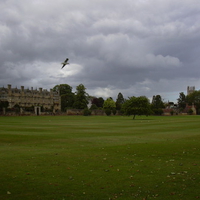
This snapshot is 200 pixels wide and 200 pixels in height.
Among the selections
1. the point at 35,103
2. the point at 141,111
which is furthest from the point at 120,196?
the point at 35,103

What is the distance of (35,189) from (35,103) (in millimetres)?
146751

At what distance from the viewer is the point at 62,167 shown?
11969mm

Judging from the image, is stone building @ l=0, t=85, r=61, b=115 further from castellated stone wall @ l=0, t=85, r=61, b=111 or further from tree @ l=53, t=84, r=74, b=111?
tree @ l=53, t=84, r=74, b=111

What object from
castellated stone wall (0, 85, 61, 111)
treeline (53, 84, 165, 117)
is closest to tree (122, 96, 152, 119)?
treeline (53, 84, 165, 117)

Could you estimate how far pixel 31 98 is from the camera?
149500 mm

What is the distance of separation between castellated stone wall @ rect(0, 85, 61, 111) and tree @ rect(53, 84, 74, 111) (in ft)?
16.3

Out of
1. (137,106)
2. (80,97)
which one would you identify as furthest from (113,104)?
(137,106)

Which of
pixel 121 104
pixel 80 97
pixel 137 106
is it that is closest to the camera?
pixel 137 106

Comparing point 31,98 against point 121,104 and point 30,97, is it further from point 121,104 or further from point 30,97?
point 121,104

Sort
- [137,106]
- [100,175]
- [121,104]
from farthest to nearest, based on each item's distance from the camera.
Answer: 1. [121,104]
2. [137,106]
3. [100,175]

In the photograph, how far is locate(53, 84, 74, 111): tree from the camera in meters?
170

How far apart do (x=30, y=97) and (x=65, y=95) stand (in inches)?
1108

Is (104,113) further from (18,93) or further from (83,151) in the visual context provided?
(83,151)

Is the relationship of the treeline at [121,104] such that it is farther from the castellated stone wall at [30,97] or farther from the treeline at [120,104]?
the castellated stone wall at [30,97]
